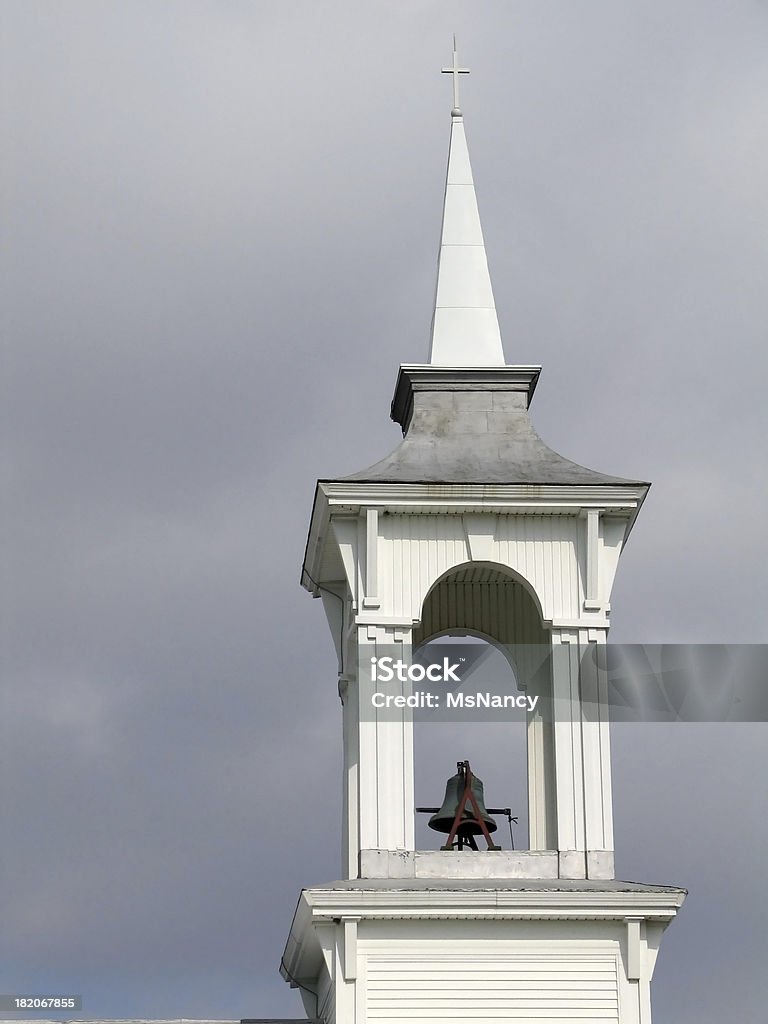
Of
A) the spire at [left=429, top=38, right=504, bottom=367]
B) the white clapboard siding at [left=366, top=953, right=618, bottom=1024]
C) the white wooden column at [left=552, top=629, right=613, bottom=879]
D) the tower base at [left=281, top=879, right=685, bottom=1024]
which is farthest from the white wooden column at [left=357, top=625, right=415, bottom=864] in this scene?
the spire at [left=429, top=38, right=504, bottom=367]

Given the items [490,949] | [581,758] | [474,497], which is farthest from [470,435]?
[490,949]

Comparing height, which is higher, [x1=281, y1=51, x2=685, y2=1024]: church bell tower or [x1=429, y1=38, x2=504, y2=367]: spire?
[x1=429, y1=38, x2=504, y2=367]: spire

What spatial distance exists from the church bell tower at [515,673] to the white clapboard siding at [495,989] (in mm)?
25

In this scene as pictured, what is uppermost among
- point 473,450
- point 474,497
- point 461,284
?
point 461,284

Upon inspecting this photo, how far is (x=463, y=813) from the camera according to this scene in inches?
1419

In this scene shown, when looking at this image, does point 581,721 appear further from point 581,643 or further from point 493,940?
point 493,940

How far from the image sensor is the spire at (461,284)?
3659 centimetres

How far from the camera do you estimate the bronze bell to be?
1419 inches

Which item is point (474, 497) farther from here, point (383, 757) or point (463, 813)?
point (463, 813)

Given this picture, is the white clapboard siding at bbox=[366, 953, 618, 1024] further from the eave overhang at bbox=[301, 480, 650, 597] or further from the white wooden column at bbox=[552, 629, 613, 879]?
the eave overhang at bbox=[301, 480, 650, 597]

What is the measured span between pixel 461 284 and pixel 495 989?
1021 centimetres

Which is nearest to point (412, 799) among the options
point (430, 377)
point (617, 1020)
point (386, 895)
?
point (386, 895)

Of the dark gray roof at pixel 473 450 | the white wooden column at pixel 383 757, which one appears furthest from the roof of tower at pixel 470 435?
the white wooden column at pixel 383 757

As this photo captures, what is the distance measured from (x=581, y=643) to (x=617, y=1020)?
491 centimetres
